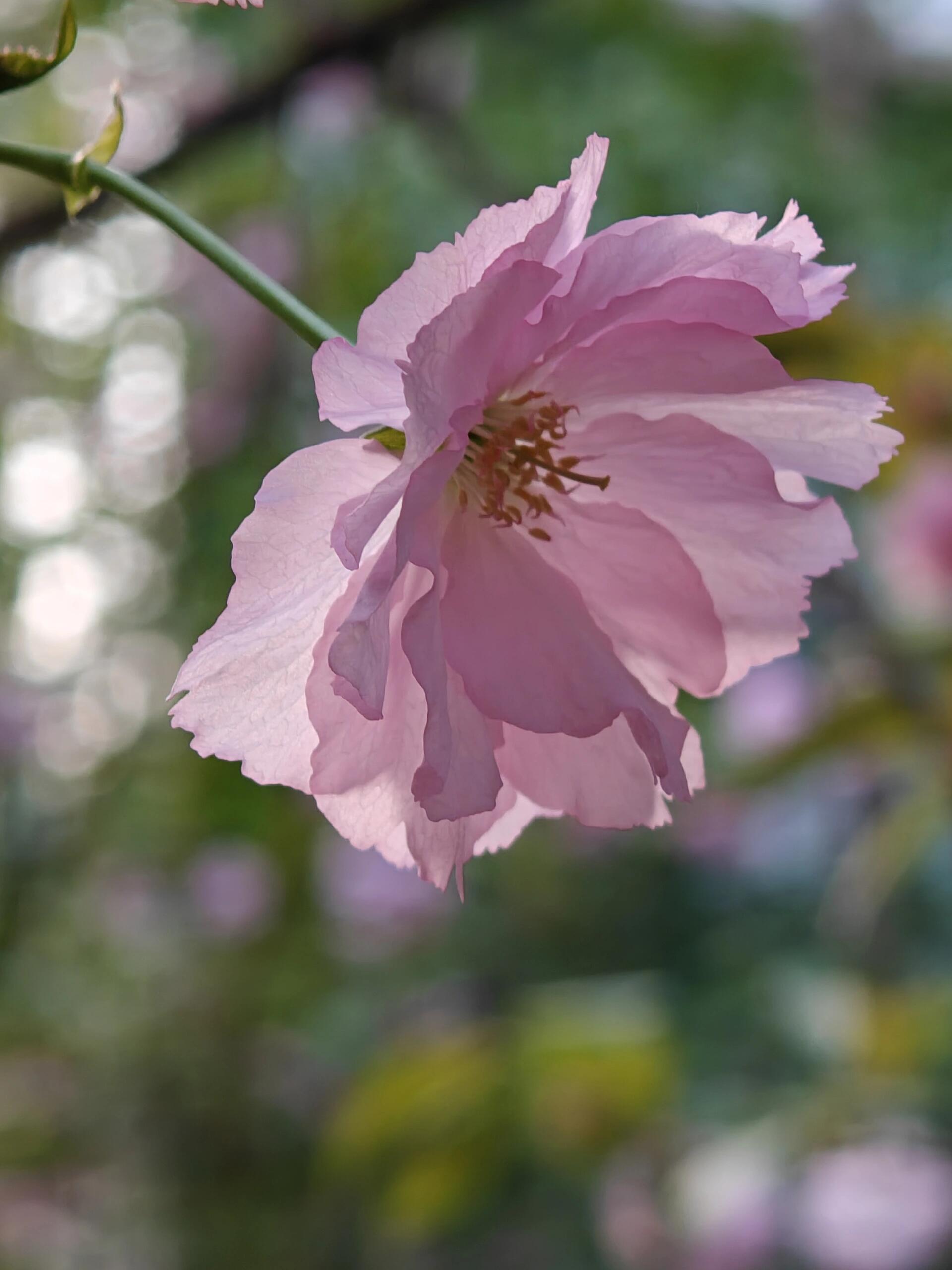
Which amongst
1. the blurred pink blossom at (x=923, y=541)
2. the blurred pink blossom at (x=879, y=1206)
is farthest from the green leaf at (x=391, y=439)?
the blurred pink blossom at (x=879, y=1206)

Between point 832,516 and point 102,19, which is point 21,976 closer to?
point 102,19

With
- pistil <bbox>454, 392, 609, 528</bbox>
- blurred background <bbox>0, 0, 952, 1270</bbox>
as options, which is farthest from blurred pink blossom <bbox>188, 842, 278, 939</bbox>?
pistil <bbox>454, 392, 609, 528</bbox>

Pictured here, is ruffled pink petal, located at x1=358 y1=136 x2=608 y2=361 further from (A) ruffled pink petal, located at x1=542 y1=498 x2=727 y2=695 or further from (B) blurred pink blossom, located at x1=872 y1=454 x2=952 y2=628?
(B) blurred pink blossom, located at x1=872 y1=454 x2=952 y2=628

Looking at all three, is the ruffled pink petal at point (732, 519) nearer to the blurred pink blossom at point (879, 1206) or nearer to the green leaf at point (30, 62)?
the green leaf at point (30, 62)

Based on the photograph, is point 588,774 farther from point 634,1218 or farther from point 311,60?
point 634,1218

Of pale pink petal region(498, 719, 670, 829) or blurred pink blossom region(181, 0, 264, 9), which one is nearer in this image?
blurred pink blossom region(181, 0, 264, 9)

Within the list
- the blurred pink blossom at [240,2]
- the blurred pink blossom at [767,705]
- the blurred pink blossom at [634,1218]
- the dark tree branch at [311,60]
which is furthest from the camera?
the blurred pink blossom at [767,705]
